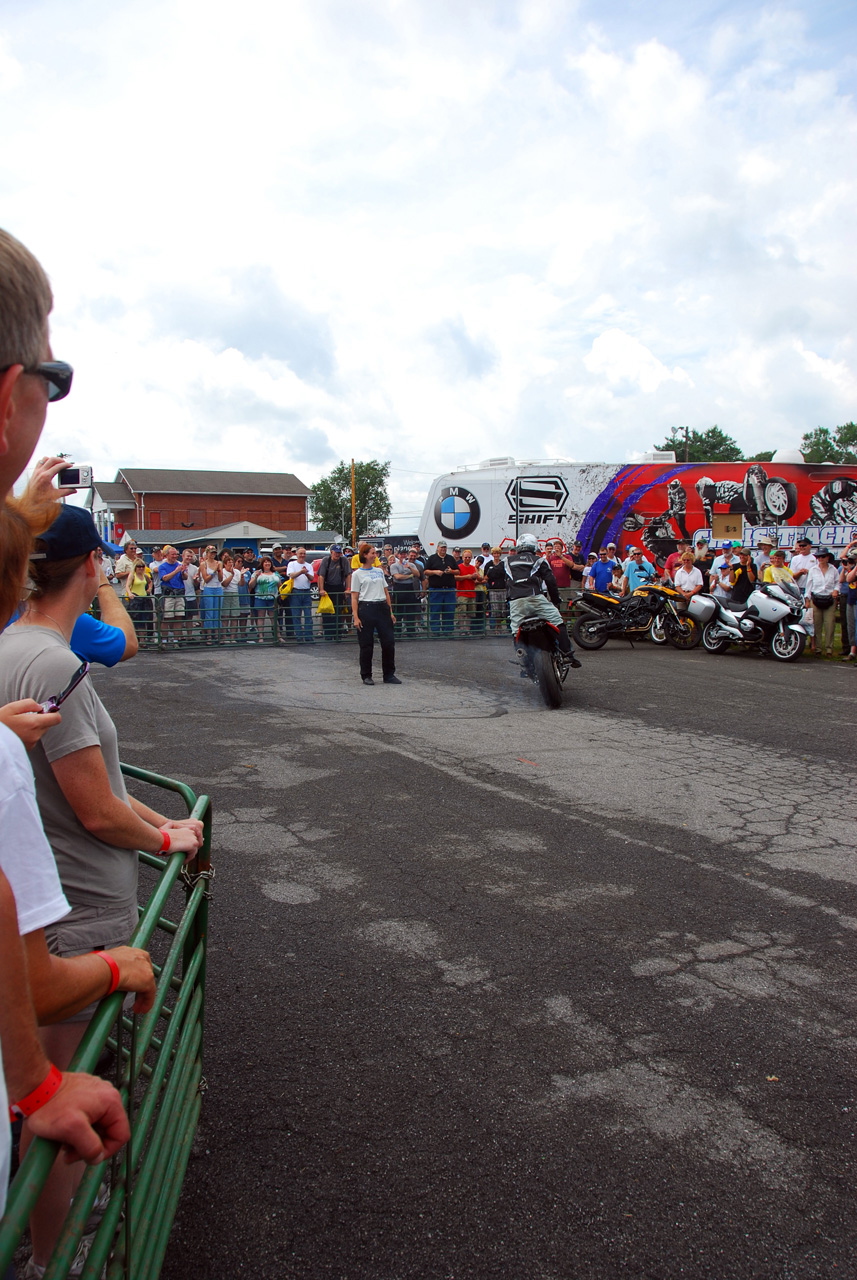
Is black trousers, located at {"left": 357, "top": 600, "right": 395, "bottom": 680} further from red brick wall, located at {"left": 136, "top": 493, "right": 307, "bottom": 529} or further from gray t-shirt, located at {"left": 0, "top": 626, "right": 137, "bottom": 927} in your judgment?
red brick wall, located at {"left": 136, "top": 493, "right": 307, "bottom": 529}

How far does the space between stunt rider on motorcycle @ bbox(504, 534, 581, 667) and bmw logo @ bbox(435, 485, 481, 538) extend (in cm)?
1228

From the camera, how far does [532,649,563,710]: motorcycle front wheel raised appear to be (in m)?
9.80

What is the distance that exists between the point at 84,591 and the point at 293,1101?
1702 mm

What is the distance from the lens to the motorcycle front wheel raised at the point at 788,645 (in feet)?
45.9

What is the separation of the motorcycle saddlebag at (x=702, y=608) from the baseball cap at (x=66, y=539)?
14.1 metres

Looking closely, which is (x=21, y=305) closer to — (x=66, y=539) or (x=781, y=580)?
(x=66, y=539)

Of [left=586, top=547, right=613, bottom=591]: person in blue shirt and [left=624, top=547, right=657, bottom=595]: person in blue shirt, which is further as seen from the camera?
[left=586, top=547, right=613, bottom=591]: person in blue shirt

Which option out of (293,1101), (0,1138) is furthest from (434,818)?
(0,1138)

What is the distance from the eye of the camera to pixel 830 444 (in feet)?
419

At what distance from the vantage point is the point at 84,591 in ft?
7.78

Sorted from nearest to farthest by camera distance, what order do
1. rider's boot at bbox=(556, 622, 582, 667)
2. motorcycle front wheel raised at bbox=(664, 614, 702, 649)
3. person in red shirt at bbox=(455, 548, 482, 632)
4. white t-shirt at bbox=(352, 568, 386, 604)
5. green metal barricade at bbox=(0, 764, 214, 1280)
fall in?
green metal barricade at bbox=(0, 764, 214, 1280) → rider's boot at bbox=(556, 622, 582, 667) → white t-shirt at bbox=(352, 568, 386, 604) → motorcycle front wheel raised at bbox=(664, 614, 702, 649) → person in red shirt at bbox=(455, 548, 482, 632)

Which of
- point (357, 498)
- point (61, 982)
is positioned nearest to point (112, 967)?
point (61, 982)

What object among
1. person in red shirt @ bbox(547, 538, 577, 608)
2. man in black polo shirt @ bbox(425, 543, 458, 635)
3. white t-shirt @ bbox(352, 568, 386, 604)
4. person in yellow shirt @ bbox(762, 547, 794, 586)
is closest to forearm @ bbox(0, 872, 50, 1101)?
white t-shirt @ bbox(352, 568, 386, 604)

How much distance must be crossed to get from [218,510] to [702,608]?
65116mm
